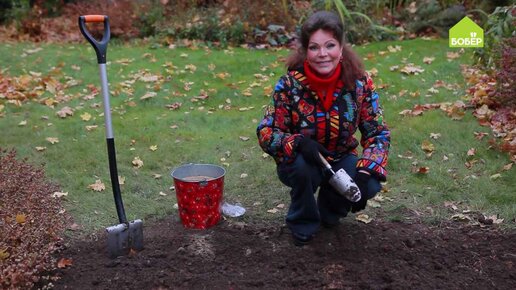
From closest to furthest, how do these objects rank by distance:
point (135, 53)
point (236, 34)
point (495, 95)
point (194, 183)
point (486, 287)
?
1. point (486, 287)
2. point (194, 183)
3. point (495, 95)
4. point (135, 53)
5. point (236, 34)

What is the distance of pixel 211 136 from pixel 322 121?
2493mm

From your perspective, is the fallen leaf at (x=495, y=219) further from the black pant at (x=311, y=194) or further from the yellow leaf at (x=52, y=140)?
the yellow leaf at (x=52, y=140)

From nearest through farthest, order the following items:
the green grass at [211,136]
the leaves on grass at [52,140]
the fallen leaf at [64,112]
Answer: the green grass at [211,136]
the leaves on grass at [52,140]
the fallen leaf at [64,112]

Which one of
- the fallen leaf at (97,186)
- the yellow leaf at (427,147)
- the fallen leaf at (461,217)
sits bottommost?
the fallen leaf at (461,217)

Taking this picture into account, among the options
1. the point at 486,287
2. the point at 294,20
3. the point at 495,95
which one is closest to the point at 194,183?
the point at 486,287

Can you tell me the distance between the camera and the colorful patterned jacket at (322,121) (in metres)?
3.46

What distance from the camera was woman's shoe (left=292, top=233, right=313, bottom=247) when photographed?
3.63 meters

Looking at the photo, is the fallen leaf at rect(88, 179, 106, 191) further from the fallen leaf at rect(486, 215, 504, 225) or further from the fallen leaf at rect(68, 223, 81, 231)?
the fallen leaf at rect(486, 215, 504, 225)

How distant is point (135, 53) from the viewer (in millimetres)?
9375

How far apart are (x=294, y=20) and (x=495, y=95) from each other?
5.27m

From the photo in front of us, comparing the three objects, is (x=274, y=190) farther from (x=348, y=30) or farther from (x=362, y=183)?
(x=348, y=30)

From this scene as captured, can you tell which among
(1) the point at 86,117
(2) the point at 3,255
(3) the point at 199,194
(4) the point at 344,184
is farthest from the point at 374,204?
(1) the point at 86,117

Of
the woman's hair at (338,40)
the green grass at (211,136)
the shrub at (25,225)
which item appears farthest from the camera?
the green grass at (211,136)

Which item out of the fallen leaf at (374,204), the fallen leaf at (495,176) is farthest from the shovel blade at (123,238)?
the fallen leaf at (495,176)
